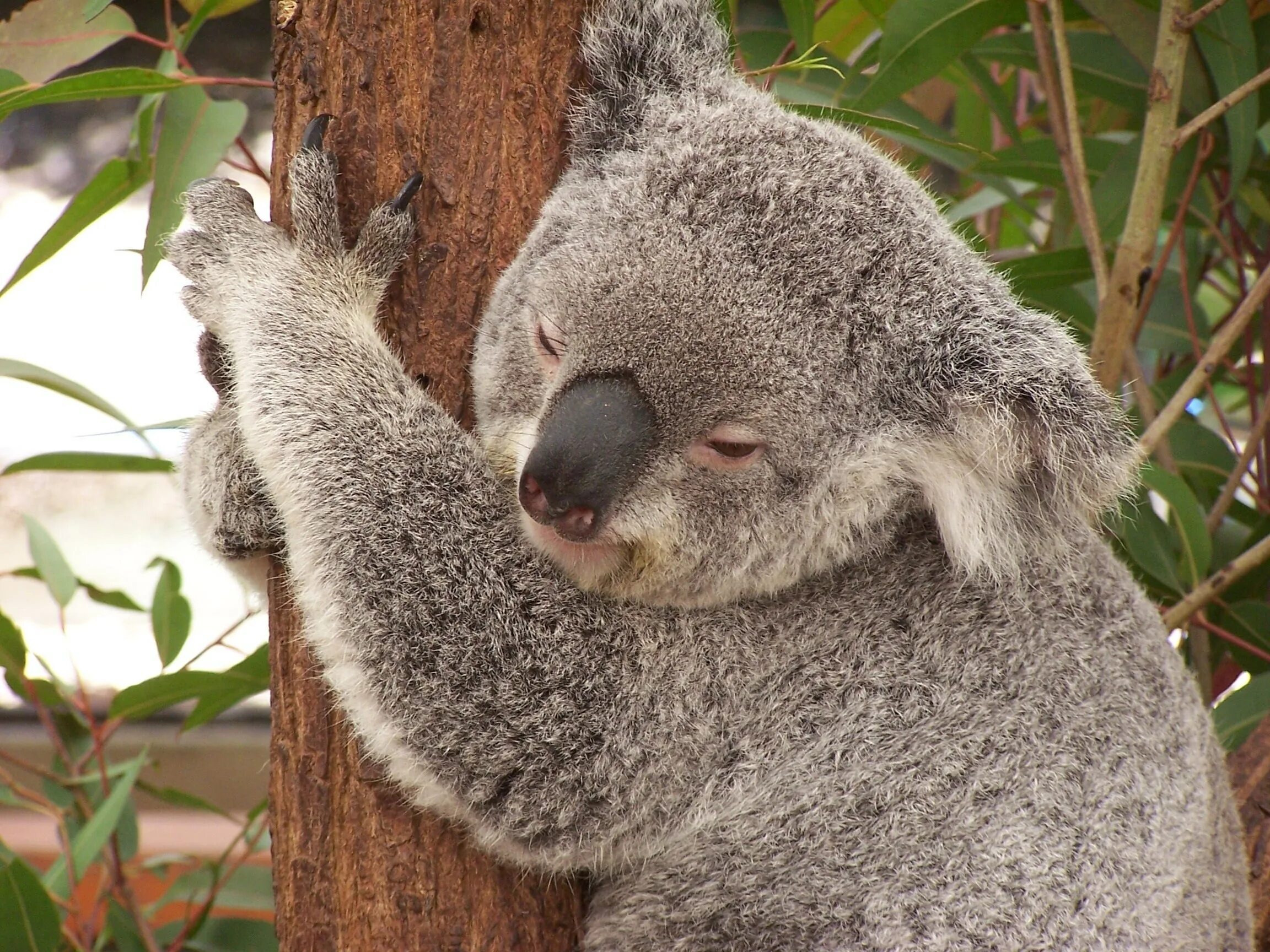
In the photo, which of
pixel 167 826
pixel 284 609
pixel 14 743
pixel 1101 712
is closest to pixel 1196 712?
pixel 1101 712

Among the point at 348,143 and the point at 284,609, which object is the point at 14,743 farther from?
the point at 348,143

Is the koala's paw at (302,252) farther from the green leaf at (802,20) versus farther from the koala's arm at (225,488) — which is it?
the green leaf at (802,20)

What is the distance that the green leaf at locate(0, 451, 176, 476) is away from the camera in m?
2.46

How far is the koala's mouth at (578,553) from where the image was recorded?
68.4 inches

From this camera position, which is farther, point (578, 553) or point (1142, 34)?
point (1142, 34)

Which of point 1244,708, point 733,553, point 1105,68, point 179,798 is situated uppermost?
point 1105,68

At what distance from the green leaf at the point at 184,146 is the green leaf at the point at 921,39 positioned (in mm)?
1199

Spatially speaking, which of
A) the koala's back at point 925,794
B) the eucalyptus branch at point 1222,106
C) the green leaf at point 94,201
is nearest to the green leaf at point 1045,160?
the eucalyptus branch at point 1222,106

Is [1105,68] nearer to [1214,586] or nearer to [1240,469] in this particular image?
[1240,469]

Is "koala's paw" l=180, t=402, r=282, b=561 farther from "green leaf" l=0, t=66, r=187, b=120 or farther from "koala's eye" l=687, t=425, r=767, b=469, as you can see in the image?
"koala's eye" l=687, t=425, r=767, b=469

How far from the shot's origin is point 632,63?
6.75ft

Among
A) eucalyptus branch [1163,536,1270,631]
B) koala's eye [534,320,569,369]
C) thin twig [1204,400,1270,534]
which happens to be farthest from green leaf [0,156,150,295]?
thin twig [1204,400,1270,534]

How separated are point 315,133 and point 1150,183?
1.61 meters

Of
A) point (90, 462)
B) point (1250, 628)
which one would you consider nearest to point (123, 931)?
point (90, 462)
